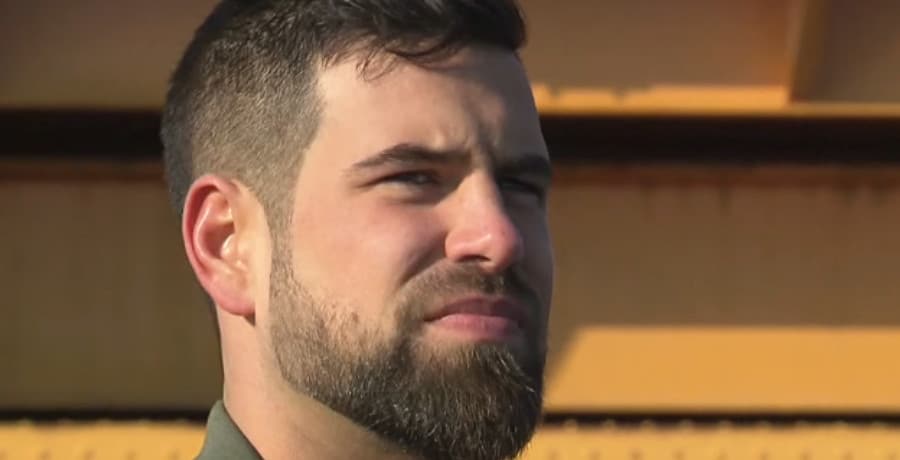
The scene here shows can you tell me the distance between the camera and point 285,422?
2020 mm

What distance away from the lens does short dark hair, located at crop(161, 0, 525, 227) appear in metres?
2.05

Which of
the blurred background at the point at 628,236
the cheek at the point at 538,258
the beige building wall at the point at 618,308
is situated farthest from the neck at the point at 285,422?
the beige building wall at the point at 618,308

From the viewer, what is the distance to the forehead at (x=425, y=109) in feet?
6.46

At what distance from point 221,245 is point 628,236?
341 cm

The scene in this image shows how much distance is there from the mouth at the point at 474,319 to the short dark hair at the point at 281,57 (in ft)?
0.76

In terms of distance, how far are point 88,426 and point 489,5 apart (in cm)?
334

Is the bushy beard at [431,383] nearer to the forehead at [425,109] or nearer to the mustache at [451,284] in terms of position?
the mustache at [451,284]

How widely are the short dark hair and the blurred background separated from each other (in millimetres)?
2909

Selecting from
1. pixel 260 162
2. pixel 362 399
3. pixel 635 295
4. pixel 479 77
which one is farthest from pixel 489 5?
pixel 635 295

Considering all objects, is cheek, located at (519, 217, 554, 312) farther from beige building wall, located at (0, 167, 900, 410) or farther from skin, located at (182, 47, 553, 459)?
beige building wall, located at (0, 167, 900, 410)

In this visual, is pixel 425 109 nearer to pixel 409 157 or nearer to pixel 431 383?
pixel 409 157

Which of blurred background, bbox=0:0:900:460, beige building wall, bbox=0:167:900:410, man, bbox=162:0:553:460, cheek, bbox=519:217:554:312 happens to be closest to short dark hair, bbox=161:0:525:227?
man, bbox=162:0:553:460

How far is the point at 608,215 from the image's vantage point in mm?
5406

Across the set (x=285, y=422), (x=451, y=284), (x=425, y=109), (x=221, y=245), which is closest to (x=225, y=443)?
(x=285, y=422)
